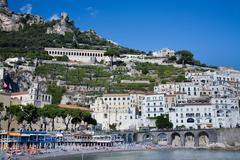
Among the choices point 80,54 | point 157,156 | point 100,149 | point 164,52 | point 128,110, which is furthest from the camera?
point 164,52

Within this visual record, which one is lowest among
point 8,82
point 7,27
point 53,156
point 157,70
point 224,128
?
point 53,156

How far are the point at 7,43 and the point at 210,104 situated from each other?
68.2 meters

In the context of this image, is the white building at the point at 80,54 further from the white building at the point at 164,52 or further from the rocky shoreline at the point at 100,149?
the rocky shoreline at the point at 100,149

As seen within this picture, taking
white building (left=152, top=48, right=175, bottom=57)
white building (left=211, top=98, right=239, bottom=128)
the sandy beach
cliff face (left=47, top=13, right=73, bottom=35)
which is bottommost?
the sandy beach

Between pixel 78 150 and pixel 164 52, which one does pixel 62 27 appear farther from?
pixel 78 150

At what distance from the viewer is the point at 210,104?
255ft

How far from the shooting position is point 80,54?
11744cm

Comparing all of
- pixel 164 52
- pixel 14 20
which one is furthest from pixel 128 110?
pixel 14 20

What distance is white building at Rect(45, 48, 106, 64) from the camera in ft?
375

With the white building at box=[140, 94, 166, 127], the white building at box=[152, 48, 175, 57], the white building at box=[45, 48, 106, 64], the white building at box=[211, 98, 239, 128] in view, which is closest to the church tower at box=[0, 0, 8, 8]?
the white building at box=[45, 48, 106, 64]

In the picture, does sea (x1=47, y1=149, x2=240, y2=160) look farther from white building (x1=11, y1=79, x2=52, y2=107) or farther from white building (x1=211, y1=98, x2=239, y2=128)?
white building (x1=11, y1=79, x2=52, y2=107)

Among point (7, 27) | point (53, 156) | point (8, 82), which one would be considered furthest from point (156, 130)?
point (7, 27)

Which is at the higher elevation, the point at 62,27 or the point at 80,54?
the point at 62,27

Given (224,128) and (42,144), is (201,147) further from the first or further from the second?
(42,144)
